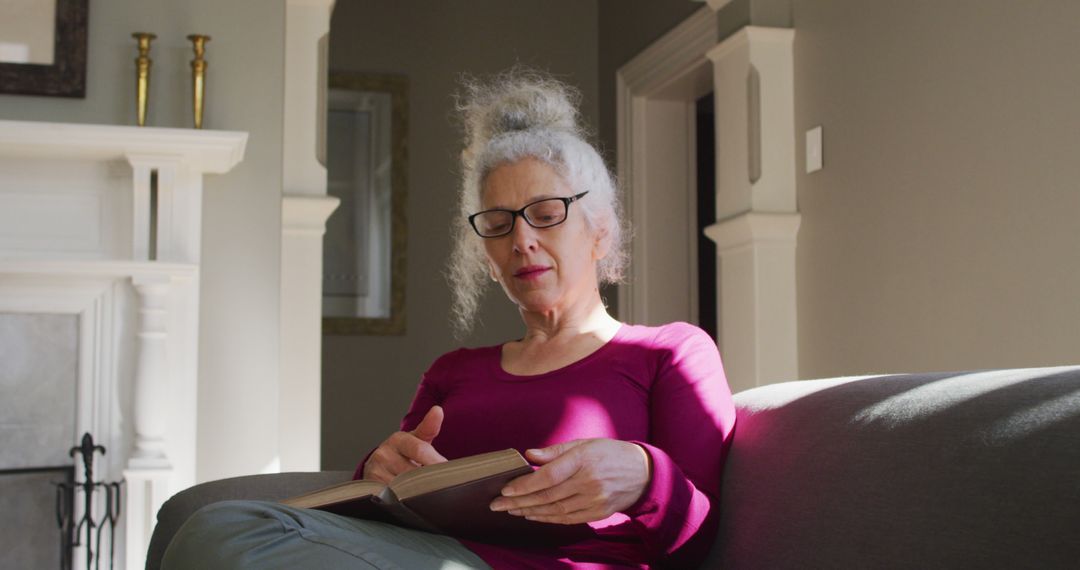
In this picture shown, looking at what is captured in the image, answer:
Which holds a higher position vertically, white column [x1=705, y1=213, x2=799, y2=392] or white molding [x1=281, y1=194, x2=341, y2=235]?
white molding [x1=281, y1=194, x2=341, y2=235]

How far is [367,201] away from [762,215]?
2293mm

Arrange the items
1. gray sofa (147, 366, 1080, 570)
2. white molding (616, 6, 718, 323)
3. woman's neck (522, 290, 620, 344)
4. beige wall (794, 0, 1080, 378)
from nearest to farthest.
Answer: gray sofa (147, 366, 1080, 570), woman's neck (522, 290, 620, 344), beige wall (794, 0, 1080, 378), white molding (616, 6, 718, 323)

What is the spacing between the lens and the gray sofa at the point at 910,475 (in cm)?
110

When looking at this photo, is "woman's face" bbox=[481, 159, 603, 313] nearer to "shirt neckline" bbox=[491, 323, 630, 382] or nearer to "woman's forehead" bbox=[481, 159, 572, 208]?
"woman's forehead" bbox=[481, 159, 572, 208]

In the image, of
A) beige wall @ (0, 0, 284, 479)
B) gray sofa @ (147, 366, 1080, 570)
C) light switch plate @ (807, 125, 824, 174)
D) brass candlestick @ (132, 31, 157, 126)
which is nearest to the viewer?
gray sofa @ (147, 366, 1080, 570)

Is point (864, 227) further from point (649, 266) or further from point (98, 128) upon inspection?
point (98, 128)

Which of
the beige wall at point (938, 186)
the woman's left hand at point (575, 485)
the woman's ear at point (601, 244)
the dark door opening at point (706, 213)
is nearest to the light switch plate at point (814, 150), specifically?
the beige wall at point (938, 186)

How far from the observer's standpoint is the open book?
4.32 feet

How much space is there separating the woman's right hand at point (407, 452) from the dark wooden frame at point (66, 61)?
207 cm

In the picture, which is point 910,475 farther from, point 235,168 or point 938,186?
point 235,168

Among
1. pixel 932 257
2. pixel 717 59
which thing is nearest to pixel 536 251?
pixel 932 257

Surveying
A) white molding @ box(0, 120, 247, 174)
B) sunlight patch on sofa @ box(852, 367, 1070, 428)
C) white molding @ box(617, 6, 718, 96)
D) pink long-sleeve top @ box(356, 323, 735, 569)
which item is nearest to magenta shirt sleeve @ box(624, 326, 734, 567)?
pink long-sleeve top @ box(356, 323, 735, 569)

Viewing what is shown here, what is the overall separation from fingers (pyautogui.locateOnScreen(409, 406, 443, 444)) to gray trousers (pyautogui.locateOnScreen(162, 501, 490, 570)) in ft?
0.80

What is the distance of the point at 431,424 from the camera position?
1.62 m
